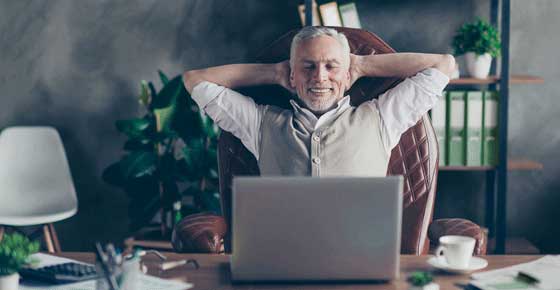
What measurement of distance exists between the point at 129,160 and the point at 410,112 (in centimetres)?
158

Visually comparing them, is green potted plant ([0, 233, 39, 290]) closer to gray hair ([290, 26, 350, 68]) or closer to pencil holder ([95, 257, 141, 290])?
pencil holder ([95, 257, 141, 290])

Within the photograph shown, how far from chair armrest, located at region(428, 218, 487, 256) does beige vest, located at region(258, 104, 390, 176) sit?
12.1 inches

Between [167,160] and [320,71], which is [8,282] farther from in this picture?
Result: [167,160]

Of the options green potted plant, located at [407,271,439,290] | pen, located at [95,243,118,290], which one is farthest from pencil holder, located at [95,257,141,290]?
green potted plant, located at [407,271,439,290]

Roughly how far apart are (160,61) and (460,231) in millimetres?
2261

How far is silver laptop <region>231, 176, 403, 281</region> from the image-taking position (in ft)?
4.58

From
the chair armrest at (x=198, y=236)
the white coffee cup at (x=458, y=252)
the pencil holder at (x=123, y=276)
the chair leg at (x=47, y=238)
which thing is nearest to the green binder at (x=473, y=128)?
the chair armrest at (x=198, y=236)

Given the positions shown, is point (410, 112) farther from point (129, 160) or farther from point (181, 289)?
point (129, 160)

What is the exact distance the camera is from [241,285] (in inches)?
59.2

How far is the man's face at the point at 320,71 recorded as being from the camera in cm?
229

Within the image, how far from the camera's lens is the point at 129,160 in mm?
3393

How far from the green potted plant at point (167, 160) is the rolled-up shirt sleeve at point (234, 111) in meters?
1.06

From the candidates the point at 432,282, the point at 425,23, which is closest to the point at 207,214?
the point at 432,282

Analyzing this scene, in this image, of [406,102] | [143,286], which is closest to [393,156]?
[406,102]
